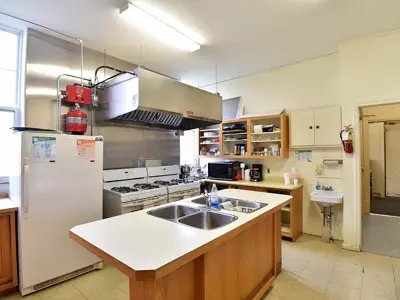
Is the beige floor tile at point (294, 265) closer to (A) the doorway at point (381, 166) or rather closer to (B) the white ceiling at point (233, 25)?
(A) the doorway at point (381, 166)

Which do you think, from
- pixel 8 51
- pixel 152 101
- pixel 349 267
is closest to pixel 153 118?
pixel 152 101

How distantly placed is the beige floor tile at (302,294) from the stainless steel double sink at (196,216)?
43.1 inches

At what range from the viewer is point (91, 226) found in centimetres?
162

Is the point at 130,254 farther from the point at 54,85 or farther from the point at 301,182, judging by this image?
the point at 301,182

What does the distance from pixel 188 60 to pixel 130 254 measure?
3.33 metres

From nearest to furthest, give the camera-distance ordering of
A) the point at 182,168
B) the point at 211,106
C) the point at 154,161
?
the point at 211,106
the point at 154,161
the point at 182,168

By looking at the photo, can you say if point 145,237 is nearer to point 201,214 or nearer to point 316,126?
point 201,214

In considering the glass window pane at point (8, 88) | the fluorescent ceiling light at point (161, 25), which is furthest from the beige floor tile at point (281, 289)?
the glass window pane at point (8, 88)

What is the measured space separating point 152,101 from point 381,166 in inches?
283

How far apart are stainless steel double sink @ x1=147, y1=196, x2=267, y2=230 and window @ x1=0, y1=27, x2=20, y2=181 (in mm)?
2095

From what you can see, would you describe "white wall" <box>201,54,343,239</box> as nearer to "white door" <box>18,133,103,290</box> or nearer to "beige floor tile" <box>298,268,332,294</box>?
"beige floor tile" <box>298,268,332,294</box>

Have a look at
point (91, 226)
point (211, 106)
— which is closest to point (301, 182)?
point (211, 106)

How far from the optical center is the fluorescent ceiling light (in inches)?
93.1

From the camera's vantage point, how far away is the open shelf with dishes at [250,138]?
3980 millimetres
